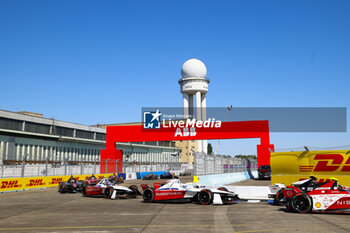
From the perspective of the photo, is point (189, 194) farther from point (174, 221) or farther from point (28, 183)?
point (28, 183)

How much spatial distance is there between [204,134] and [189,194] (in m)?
23.4

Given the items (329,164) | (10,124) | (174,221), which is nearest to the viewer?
(174,221)

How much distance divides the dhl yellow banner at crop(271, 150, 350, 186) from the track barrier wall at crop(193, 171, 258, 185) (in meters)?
5.78

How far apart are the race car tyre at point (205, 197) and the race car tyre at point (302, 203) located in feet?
12.3

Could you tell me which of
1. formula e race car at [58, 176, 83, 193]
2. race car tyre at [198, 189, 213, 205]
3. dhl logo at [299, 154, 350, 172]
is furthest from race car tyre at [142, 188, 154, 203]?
formula e race car at [58, 176, 83, 193]

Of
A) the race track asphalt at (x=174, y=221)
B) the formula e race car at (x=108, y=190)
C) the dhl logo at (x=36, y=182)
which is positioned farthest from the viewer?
the dhl logo at (x=36, y=182)

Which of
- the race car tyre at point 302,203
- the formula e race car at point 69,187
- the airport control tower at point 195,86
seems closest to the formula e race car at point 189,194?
the race car tyre at point 302,203

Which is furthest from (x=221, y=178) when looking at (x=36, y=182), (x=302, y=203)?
(x=302, y=203)

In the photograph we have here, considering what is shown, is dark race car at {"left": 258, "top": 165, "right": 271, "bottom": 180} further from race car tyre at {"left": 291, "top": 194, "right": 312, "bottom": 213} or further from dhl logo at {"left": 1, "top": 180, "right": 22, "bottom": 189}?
race car tyre at {"left": 291, "top": 194, "right": 312, "bottom": 213}

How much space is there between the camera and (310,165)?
17016 millimetres

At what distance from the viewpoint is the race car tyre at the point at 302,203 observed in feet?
38.1

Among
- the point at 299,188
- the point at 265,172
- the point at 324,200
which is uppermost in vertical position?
the point at 265,172

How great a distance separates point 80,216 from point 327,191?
28.0ft

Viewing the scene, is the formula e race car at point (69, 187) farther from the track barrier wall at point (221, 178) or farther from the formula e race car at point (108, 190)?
the track barrier wall at point (221, 178)
